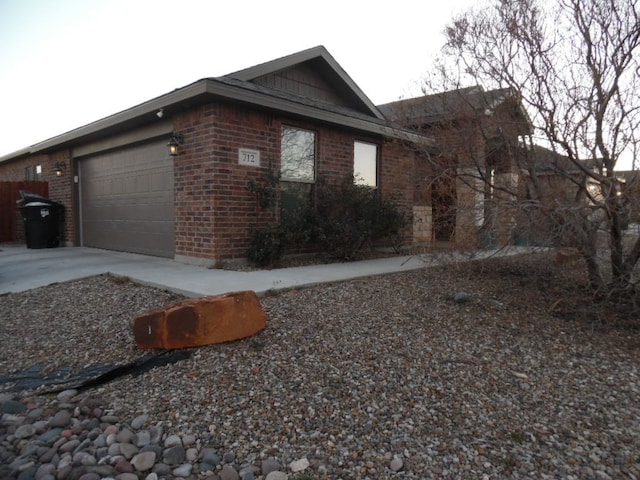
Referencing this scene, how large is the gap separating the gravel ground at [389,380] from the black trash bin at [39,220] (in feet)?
19.1

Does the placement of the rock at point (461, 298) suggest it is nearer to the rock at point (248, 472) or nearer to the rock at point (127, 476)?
the rock at point (248, 472)

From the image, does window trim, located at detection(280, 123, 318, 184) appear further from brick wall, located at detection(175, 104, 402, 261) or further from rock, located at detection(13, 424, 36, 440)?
rock, located at detection(13, 424, 36, 440)

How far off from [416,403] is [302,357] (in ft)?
3.03

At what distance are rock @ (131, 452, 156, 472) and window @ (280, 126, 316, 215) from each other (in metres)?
5.10

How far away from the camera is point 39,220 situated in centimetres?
962

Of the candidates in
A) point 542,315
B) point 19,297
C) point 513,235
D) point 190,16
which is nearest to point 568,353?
point 542,315

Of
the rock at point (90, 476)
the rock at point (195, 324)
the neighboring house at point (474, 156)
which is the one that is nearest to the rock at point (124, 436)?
the rock at point (90, 476)

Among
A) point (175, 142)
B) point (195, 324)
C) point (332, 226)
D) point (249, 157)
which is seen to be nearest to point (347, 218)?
point (332, 226)

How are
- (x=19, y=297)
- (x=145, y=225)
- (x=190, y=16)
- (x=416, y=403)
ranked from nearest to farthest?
1. (x=416, y=403)
2. (x=19, y=297)
3. (x=145, y=225)
4. (x=190, y=16)

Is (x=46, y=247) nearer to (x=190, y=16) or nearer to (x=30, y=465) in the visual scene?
(x=190, y=16)

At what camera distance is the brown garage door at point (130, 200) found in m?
7.42

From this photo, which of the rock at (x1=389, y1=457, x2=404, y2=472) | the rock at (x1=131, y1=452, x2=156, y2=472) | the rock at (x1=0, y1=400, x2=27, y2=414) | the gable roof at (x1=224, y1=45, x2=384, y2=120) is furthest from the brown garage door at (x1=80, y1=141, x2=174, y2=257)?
the rock at (x1=389, y1=457, x2=404, y2=472)

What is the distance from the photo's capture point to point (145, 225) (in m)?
Answer: 7.92

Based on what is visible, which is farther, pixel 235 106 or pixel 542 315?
pixel 235 106
